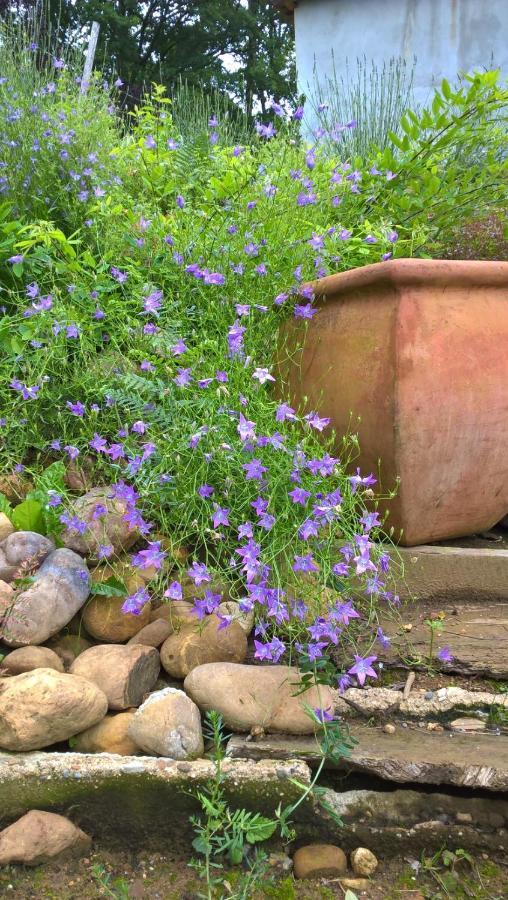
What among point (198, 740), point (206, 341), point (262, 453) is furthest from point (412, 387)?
point (198, 740)

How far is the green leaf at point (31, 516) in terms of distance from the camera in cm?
170

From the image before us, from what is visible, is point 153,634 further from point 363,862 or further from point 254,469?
point 363,862

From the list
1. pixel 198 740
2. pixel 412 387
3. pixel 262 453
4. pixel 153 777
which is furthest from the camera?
pixel 412 387

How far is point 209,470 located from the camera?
163 centimetres

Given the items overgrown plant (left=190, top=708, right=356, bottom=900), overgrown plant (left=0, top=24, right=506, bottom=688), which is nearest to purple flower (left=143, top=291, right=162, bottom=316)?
overgrown plant (left=0, top=24, right=506, bottom=688)

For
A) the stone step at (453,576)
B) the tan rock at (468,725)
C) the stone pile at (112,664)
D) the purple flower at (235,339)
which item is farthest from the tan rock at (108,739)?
the purple flower at (235,339)

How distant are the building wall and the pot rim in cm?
607

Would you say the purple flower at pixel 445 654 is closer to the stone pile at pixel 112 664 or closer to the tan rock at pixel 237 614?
the stone pile at pixel 112 664

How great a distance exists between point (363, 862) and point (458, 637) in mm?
607

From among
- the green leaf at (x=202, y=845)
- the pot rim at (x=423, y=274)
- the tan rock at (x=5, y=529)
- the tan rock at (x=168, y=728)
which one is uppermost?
the pot rim at (x=423, y=274)

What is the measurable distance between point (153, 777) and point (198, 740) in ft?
0.43

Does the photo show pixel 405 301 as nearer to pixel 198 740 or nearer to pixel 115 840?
pixel 198 740

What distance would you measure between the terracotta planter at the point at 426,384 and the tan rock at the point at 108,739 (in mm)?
833

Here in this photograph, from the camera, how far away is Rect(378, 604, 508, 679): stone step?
1570mm
